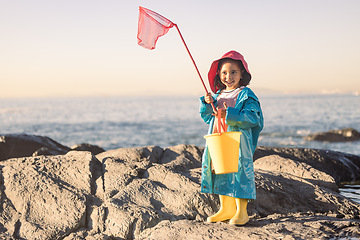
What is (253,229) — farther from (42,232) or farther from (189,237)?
(42,232)

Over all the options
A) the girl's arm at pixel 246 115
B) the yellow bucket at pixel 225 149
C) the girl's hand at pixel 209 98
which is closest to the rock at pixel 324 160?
the girl's arm at pixel 246 115

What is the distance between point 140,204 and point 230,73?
5.42ft

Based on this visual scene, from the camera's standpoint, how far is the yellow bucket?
2.86 m

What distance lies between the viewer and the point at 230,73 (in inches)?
131

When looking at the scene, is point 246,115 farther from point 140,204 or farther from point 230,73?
point 140,204

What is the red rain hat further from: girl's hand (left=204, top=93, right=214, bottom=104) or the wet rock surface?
the wet rock surface

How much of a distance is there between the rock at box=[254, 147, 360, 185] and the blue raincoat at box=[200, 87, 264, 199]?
3.46m

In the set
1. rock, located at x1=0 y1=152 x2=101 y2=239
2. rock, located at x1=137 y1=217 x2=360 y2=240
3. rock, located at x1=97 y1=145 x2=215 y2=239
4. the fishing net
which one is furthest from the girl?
rock, located at x1=0 y1=152 x2=101 y2=239

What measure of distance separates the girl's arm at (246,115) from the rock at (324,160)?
357 cm

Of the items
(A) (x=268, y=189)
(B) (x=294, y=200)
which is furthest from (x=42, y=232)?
(B) (x=294, y=200)

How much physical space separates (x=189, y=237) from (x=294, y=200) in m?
1.64

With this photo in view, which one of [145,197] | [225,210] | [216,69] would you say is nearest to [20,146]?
[145,197]

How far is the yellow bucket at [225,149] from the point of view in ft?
9.37

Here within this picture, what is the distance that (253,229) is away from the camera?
306cm
